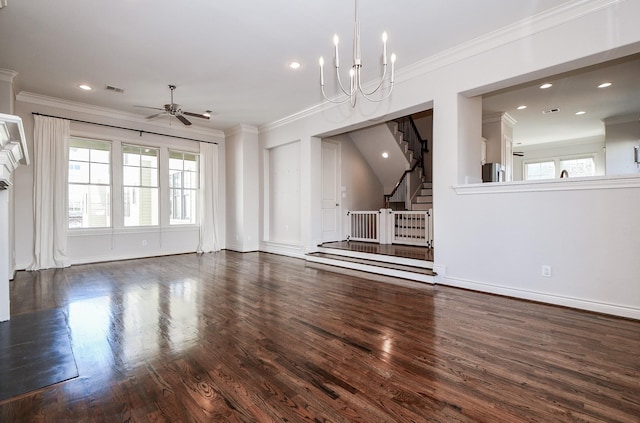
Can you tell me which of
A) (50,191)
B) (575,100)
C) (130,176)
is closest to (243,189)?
(130,176)

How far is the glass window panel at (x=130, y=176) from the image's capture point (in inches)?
272

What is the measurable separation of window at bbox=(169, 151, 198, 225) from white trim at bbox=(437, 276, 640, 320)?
631 cm

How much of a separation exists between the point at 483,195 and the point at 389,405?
3.22m

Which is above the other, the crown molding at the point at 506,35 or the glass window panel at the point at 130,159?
the crown molding at the point at 506,35

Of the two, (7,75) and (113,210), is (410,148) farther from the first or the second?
(7,75)

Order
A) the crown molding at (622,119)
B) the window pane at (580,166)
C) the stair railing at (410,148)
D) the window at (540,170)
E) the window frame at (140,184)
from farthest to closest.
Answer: the window at (540,170) → the window pane at (580,166) → the stair railing at (410,148) → the crown molding at (622,119) → the window frame at (140,184)

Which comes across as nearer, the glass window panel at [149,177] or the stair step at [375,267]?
the stair step at [375,267]

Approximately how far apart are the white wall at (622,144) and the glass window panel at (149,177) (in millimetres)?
10898

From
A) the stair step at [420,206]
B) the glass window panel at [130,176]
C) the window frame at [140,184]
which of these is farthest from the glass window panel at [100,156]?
the stair step at [420,206]

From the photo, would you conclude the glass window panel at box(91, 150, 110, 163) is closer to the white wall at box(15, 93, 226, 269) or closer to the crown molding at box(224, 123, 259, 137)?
the white wall at box(15, 93, 226, 269)

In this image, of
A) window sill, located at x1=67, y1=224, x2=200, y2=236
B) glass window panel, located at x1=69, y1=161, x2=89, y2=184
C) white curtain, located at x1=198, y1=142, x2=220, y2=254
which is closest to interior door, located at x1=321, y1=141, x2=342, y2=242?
white curtain, located at x1=198, y1=142, x2=220, y2=254

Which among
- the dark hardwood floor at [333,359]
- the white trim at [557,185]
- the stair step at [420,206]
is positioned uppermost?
the white trim at [557,185]

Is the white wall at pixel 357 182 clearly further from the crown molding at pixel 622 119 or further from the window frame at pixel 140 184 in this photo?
the crown molding at pixel 622 119

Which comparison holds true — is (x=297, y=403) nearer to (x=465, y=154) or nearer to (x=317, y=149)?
(x=465, y=154)
